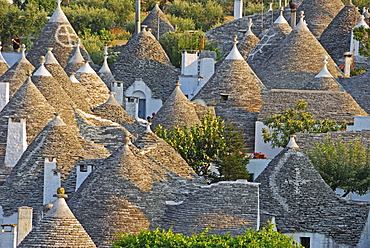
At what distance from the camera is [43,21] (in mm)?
91625

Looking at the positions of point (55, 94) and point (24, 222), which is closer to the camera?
point (24, 222)

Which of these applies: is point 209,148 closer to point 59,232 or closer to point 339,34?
point 59,232

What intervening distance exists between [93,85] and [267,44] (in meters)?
12.5

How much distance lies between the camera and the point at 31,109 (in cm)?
4497

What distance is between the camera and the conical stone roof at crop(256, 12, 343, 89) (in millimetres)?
61188

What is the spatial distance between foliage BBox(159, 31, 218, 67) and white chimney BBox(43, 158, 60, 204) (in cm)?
3210

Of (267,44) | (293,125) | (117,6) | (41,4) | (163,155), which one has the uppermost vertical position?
(41,4)

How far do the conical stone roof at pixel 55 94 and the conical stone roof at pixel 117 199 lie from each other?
903 centimetres

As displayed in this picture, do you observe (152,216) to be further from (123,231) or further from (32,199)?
(32,199)

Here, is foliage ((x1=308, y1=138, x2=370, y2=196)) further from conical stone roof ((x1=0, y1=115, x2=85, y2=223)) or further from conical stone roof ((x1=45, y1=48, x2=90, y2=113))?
conical stone roof ((x1=45, y1=48, x2=90, y2=113))

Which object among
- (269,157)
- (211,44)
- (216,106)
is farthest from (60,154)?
(211,44)

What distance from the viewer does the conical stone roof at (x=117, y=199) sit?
115 ft

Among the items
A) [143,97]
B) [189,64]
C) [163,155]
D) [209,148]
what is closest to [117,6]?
[189,64]

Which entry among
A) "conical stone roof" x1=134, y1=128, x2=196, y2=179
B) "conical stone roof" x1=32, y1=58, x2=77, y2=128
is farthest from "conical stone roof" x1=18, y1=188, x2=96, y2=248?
"conical stone roof" x1=32, y1=58, x2=77, y2=128
